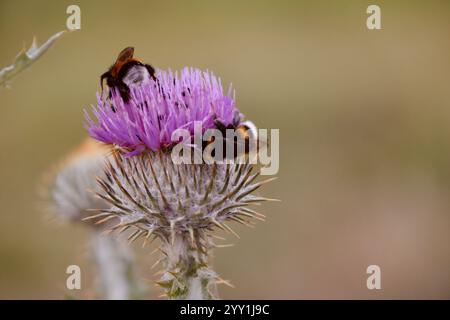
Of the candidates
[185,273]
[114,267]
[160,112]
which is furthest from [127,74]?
[114,267]

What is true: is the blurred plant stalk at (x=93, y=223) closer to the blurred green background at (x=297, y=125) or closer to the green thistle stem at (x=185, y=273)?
the blurred green background at (x=297, y=125)

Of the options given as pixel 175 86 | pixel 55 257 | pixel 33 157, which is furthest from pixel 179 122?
pixel 33 157

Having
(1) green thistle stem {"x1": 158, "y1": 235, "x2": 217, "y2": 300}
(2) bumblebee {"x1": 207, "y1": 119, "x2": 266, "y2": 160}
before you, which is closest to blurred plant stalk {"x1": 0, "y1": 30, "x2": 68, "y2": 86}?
(2) bumblebee {"x1": 207, "y1": 119, "x2": 266, "y2": 160}

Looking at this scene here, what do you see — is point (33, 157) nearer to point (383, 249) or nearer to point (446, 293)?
point (383, 249)

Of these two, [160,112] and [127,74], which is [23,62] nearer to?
[127,74]

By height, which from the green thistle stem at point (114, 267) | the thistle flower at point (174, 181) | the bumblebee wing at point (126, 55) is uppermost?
the bumblebee wing at point (126, 55)

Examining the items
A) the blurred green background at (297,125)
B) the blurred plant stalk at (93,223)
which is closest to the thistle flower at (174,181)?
the blurred plant stalk at (93,223)

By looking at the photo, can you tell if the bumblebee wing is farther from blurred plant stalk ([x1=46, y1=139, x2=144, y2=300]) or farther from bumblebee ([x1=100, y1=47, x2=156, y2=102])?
blurred plant stalk ([x1=46, y1=139, x2=144, y2=300])
